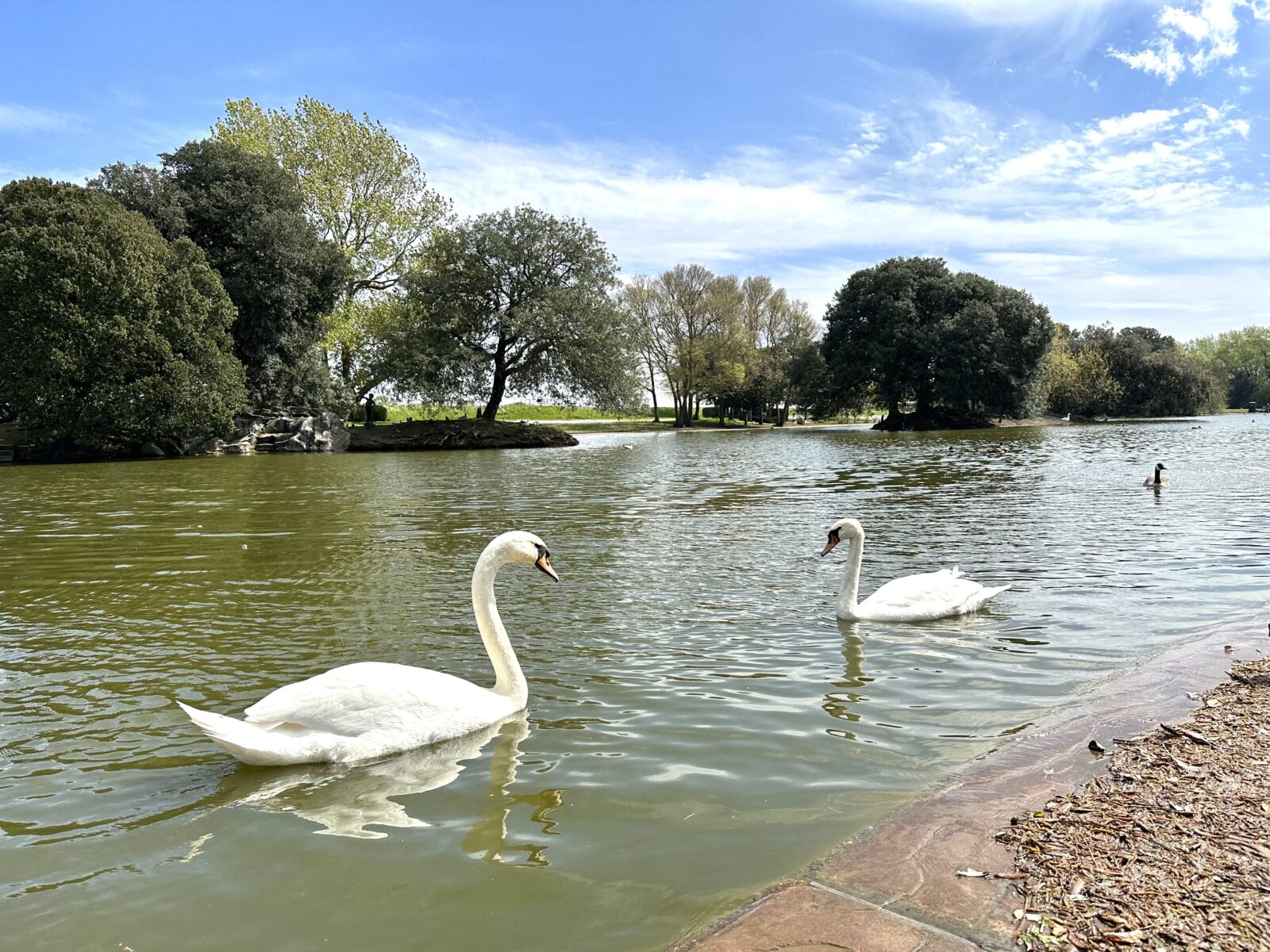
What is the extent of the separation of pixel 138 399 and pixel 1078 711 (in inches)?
1592

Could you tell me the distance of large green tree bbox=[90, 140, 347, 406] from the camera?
42.6m

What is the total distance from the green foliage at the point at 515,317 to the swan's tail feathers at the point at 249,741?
1909 inches

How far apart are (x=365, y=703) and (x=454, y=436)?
4884 cm

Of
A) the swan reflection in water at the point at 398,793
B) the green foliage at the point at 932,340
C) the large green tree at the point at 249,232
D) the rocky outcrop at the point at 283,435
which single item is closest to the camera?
the swan reflection in water at the point at 398,793

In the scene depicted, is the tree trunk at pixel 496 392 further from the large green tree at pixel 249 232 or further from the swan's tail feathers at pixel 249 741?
the swan's tail feathers at pixel 249 741

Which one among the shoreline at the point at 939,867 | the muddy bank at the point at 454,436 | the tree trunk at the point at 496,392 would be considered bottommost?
the shoreline at the point at 939,867

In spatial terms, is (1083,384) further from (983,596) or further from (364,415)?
(983,596)

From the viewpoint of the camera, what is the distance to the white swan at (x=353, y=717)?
4543 mm

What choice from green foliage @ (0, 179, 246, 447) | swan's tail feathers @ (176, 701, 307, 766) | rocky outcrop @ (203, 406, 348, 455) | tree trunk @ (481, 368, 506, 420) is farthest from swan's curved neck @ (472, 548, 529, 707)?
tree trunk @ (481, 368, 506, 420)

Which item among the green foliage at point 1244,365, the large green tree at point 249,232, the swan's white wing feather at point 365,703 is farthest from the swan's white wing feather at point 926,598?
the green foliage at point 1244,365

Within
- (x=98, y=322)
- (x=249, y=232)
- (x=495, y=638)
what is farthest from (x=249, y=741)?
(x=249, y=232)

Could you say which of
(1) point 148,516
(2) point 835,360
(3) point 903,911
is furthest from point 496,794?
(2) point 835,360

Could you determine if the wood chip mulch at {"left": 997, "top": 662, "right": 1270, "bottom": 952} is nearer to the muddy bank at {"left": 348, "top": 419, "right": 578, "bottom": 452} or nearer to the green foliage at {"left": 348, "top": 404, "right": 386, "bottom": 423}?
the muddy bank at {"left": 348, "top": 419, "right": 578, "bottom": 452}

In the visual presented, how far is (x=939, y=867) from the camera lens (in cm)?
321
